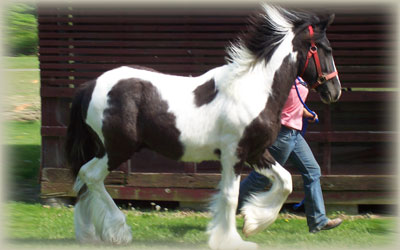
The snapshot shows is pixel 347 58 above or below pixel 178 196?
above

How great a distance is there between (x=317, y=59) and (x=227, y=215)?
165 cm

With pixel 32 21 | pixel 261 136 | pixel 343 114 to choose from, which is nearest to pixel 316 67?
pixel 261 136

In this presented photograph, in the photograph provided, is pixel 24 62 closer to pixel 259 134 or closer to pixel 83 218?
pixel 83 218

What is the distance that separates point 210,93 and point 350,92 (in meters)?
2.59

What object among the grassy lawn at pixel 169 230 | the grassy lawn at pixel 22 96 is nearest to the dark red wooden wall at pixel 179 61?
the grassy lawn at pixel 169 230

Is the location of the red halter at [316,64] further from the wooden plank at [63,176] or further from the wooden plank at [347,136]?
the wooden plank at [63,176]

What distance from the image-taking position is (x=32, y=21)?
1672 centimetres

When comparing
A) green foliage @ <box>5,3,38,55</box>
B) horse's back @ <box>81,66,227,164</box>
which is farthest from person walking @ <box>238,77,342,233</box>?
green foliage @ <box>5,3,38,55</box>

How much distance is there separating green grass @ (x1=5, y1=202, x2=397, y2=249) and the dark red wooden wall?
15.3 inches

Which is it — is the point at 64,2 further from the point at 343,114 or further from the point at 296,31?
the point at 343,114

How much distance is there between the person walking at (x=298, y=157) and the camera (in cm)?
561

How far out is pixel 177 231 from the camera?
6090 millimetres

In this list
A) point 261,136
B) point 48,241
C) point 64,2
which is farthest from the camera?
point 64,2

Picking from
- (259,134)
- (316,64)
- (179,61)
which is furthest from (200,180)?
(316,64)
